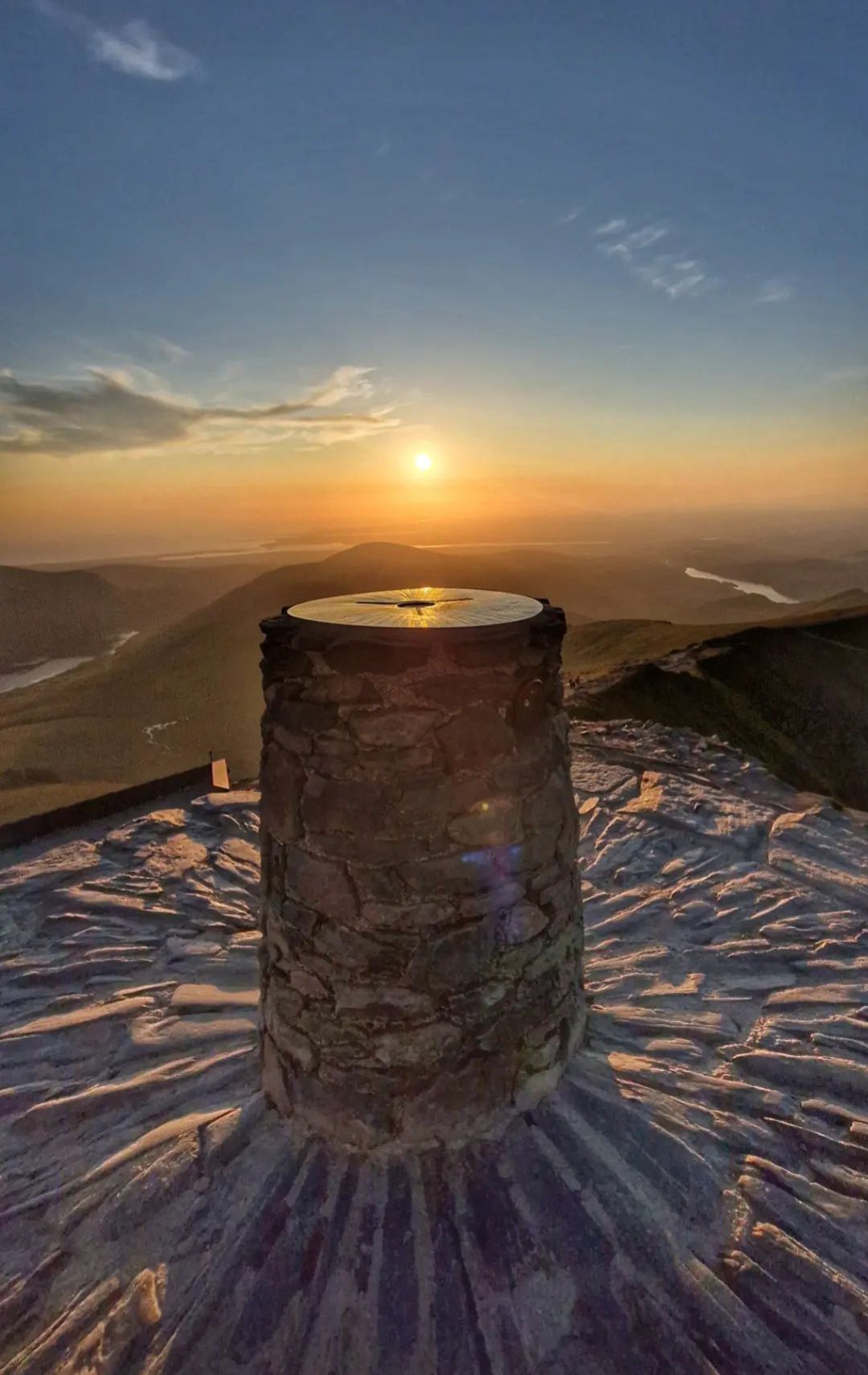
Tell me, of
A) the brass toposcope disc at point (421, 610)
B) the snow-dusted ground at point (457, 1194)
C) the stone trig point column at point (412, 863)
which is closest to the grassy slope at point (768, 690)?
the snow-dusted ground at point (457, 1194)

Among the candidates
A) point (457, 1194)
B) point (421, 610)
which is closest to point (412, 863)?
point (421, 610)

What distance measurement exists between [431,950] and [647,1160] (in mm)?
1639

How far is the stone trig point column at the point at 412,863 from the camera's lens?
3.56 metres

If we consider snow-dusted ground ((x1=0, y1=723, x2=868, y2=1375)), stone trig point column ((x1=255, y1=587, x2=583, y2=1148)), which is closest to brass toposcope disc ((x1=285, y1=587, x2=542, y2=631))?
stone trig point column ((x1=255, y1=587, x2=583, y2=1148))

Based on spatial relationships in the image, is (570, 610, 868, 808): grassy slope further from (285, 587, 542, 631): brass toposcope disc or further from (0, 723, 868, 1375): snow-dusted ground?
(285, 587, 542, 631): brass toposcope disc

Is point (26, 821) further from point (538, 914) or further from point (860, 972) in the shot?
point (860, 972)

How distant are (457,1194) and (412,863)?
1730 millimetres

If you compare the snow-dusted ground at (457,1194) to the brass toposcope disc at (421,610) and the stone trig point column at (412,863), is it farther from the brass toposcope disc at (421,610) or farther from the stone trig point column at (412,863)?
the brass toposcope disc at (421,610)

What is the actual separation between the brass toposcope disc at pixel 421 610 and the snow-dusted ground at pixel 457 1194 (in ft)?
9.24

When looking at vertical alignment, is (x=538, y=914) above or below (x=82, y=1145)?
above

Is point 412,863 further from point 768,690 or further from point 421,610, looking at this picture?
point 768,690

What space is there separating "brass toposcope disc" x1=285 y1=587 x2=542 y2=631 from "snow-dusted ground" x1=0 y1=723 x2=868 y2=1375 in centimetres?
282

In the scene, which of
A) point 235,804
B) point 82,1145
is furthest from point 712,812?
point 82,1145

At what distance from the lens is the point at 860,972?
5.72 metres
